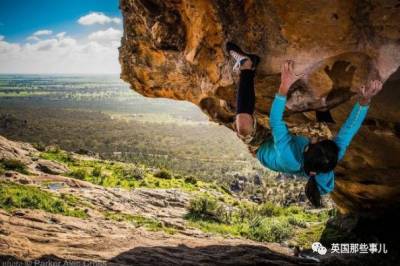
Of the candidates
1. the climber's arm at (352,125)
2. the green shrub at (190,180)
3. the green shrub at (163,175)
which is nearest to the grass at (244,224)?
the green shrub at (190,180)

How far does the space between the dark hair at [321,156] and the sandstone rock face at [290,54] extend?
8.24 feet

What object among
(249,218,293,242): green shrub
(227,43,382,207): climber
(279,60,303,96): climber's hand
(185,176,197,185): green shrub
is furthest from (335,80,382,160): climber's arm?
→ (185,176,197,185): green shrub

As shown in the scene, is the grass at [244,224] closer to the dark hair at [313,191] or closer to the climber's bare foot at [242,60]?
the climber's bare foot at [242,60]

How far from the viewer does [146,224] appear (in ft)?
52.9

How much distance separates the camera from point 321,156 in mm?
4598

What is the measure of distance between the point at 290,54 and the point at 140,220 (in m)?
12.0

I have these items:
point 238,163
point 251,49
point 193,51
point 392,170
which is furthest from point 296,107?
point 238,163

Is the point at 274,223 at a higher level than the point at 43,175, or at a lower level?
lower

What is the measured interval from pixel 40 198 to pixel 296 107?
11759mm

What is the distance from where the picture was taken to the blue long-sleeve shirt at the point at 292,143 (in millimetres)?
4828

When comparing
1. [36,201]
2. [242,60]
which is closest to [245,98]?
[242,60]

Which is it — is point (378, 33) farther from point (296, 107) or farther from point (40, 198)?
point (40, 198)

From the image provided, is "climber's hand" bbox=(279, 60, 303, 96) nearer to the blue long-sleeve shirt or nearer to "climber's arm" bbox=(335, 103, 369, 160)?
the blue long-sleeve shirt

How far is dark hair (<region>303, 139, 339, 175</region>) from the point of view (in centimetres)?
461
